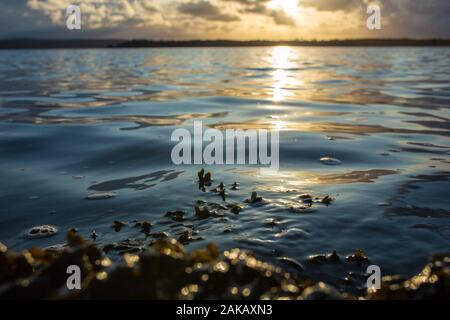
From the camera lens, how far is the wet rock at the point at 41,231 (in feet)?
16.0

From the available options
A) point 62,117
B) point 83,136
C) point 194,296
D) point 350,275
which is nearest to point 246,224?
point 350,275

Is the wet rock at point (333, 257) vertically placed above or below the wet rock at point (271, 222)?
below

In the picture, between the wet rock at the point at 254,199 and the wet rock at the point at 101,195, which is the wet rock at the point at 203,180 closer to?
the wet rock at the point at 254,199

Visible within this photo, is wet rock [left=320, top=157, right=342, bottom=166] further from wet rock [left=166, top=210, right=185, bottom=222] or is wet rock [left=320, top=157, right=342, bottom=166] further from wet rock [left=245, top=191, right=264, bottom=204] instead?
wet rock [left=166, top=210, right=185, bottom=222]

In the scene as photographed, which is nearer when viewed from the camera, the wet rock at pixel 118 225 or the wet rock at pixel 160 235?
the wet rock at pixel 160 235

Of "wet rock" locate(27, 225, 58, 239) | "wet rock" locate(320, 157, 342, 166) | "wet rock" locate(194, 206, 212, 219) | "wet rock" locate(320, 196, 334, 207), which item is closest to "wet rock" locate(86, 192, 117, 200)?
"wet rock" locate(27, 225, 58, 239)

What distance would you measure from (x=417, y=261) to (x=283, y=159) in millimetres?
4431

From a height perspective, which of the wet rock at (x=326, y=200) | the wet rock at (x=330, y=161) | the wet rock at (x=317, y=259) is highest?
the wet rock at (x=330, y=161)

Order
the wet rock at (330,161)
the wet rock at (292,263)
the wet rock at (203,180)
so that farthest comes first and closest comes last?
the wet rock at (330,161) → the wet rock at (203,180) → the wet rock at (292,263)

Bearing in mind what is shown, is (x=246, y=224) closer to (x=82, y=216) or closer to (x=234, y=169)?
(x=82, y=216)

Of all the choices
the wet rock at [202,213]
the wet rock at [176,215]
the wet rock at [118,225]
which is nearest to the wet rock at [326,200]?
the wet rock at [202,213]

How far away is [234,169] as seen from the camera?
749cm

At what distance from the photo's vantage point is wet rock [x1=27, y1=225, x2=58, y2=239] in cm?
488

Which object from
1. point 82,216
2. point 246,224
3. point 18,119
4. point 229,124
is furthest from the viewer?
point 18,119
